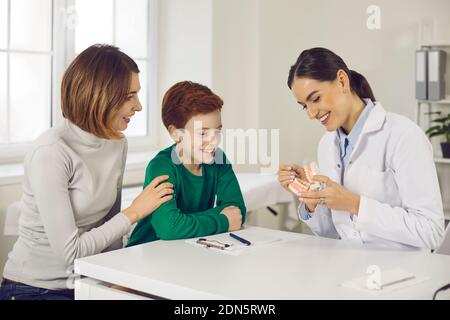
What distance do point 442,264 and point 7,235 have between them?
1.83m

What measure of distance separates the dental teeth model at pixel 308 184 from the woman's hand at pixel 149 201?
14.4 inches

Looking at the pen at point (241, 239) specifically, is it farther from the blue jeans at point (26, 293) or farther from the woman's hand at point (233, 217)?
the blue jeans at point (26, 293)

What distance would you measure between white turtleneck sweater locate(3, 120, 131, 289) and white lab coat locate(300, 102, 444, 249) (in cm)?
67

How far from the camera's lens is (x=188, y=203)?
2.10 m

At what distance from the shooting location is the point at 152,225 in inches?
78.8

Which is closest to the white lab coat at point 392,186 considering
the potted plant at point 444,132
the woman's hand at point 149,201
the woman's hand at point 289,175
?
the woman's hand at point 289,175

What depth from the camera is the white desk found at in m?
1.41

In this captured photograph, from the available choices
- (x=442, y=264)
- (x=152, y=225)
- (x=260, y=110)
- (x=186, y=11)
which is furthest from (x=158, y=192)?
(x=260, y=110)

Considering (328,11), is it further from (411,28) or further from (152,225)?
(152,225)

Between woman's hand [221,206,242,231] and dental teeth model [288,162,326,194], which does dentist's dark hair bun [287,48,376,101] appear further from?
woman's hand [221,206,242,231]

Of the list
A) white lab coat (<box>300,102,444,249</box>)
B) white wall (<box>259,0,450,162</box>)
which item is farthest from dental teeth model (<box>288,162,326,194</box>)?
white wall (<box>259,0,450,162</box>)

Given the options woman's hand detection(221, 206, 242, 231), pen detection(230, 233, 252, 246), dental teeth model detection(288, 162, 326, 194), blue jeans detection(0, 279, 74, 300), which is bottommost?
blue jeans detection(0, 279, 74, 300)

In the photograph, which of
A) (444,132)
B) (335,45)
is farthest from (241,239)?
(335,45)

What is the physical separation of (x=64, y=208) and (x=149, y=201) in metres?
0.24
